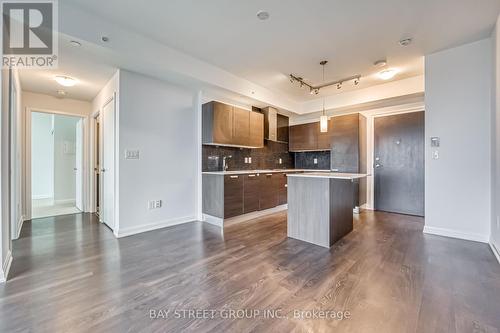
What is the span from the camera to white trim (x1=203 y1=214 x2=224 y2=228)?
3818 millimetres

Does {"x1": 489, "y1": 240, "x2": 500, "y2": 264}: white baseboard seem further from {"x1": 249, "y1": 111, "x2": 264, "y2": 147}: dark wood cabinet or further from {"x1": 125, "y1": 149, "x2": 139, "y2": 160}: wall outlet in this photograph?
{"x1": 125, "y1": 149, "x2": 139, "y2": 160}: wall outlet

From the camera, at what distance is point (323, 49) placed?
3.27 meters

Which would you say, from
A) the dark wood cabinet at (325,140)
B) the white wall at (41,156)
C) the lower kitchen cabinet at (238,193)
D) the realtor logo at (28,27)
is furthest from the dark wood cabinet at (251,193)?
the white wall at (41,156)

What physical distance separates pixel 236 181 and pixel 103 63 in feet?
8.56

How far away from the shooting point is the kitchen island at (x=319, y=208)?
2867 millimetres

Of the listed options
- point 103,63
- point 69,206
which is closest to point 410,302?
point 103,63

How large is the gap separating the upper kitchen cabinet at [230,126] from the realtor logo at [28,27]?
87.7 inches

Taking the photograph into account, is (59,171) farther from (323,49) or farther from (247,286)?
(323,49)

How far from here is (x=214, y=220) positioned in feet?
13.0

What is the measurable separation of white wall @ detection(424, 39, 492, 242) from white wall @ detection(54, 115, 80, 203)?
308 inches

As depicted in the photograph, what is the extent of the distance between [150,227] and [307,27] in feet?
12.0

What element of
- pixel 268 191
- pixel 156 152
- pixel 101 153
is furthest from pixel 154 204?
pixel 268 191

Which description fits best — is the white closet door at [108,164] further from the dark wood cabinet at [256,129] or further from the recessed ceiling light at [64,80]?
the dark wood cabinet at [256,129]

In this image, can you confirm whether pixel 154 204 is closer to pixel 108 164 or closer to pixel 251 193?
pixel 108 164
